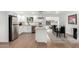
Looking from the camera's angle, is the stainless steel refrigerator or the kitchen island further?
the kitchen island

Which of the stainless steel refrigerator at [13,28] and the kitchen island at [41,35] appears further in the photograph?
the kitchen island at [41,35]

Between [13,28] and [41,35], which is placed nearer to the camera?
[13,28]

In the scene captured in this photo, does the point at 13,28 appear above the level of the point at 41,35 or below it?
above
